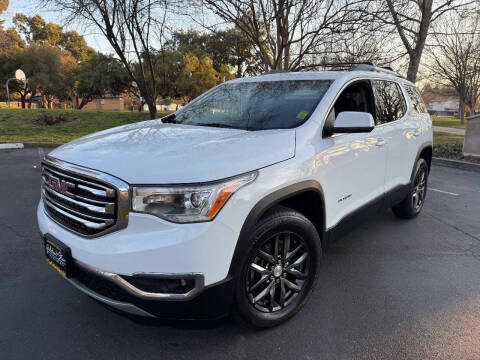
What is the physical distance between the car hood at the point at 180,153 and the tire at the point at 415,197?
2876 millimetres

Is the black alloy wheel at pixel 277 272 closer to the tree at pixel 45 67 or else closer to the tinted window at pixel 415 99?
the tinted window at pixel 415 99

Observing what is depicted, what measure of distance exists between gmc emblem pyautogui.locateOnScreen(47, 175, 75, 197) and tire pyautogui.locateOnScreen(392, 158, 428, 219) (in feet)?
13.0

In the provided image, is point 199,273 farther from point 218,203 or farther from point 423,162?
point 423,162

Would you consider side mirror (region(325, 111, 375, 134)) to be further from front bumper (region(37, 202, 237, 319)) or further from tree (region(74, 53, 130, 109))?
tree (region(74, 53, 130, 109))

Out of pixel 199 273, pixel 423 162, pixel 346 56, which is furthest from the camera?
pixel 346 56

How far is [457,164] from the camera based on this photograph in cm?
954

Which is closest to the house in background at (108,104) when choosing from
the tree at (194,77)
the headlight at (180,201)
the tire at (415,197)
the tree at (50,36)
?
the tree at (50,36)

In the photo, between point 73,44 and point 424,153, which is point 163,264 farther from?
point 73,44

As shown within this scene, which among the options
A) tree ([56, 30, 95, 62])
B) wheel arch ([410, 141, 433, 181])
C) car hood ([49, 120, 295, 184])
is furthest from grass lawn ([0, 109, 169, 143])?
tree ([56, 30, 95, 62])

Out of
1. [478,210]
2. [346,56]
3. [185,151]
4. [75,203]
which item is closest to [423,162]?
[478,210]

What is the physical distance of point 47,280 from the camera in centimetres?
313

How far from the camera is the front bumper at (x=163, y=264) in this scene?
187 cm

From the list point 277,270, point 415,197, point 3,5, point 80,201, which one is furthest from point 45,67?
point 277,270

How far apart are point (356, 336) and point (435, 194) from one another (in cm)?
490
